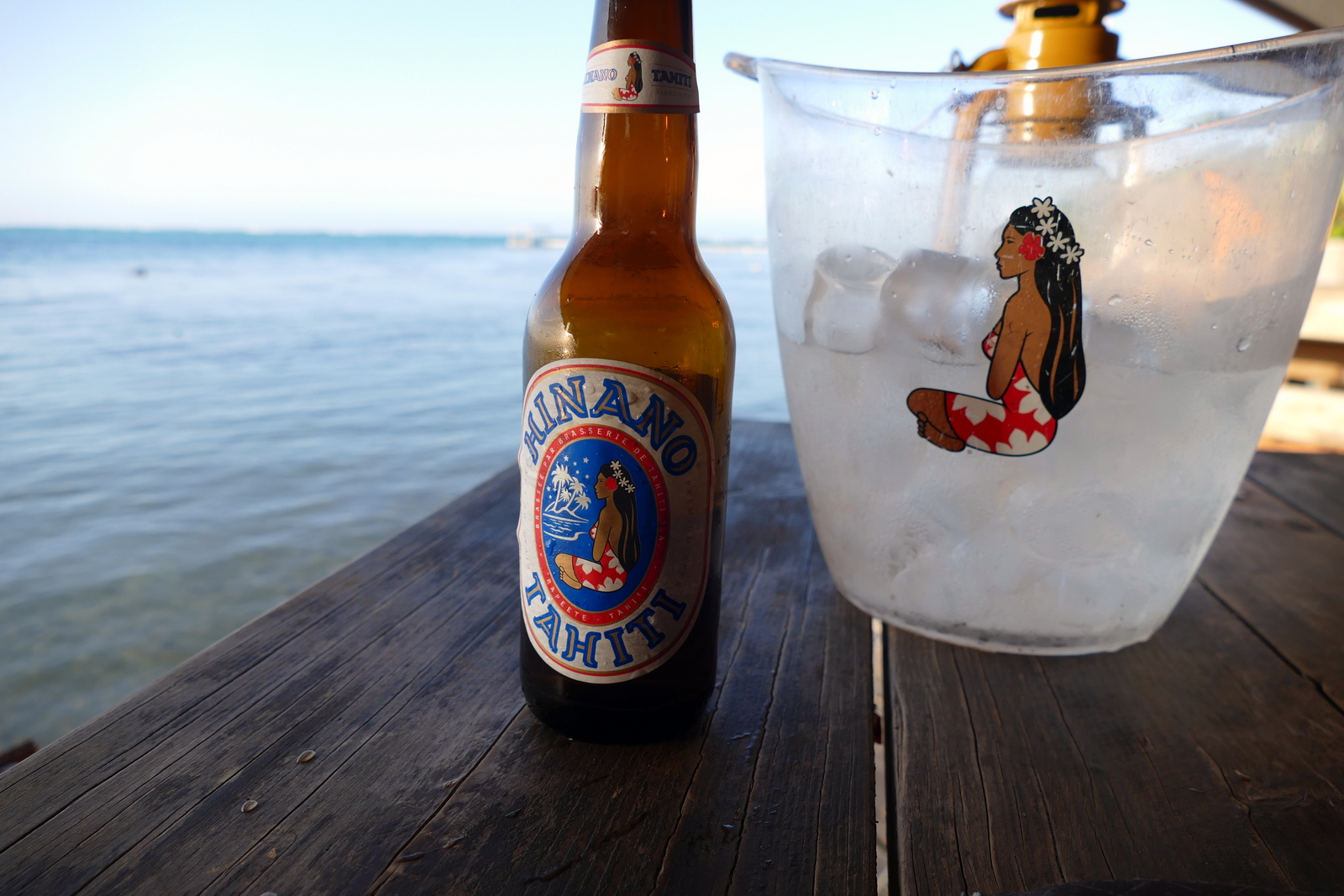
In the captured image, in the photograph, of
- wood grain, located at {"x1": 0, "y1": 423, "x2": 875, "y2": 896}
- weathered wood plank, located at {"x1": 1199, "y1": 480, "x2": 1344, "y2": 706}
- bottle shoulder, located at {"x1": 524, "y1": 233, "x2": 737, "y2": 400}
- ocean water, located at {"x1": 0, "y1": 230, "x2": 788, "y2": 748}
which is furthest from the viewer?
ocean water, located at {"x1": 0, "y1": 230, "x2": 788, "y2": 748}

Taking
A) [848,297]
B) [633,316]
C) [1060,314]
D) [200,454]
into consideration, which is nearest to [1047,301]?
[1060,314]

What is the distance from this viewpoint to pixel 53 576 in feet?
7.36

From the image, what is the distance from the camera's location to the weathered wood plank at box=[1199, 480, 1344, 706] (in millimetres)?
658

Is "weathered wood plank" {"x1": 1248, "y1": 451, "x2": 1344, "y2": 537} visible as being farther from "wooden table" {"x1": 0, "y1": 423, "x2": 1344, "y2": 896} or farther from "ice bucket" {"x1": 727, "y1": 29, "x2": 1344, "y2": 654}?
"ice bucket" {"x1": 727, "y1": 29, "x2": 1344, "y2": 654}

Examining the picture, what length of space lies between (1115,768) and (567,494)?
36cm

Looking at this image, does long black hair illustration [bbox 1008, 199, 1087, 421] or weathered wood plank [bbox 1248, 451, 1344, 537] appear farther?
weathered wood plank [bbox 1248, 451, 1344, 537]

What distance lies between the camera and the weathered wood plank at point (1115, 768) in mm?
424

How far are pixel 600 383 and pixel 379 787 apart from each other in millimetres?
241

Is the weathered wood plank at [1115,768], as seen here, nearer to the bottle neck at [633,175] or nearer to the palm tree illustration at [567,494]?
the palm tree illustration at [567,494]

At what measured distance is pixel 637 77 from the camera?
490 mm

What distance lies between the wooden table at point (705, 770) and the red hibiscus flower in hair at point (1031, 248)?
0.28 m

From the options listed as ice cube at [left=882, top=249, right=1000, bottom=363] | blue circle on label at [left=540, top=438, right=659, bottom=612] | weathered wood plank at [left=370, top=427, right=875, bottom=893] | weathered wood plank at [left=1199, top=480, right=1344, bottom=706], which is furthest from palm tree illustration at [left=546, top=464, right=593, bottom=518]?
weathered wood plank at [left=1199, top=480, right=1344, bottom=706]

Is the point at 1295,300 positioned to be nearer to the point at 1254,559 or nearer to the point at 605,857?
the point at 1254,559

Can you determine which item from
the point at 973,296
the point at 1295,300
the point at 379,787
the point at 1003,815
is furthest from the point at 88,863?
the point at 1295,300
